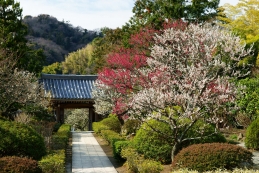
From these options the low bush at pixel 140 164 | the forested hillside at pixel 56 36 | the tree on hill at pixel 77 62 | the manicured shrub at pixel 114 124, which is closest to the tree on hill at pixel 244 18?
the manicured shrub at pixel 114 124

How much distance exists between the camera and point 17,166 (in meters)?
7.77

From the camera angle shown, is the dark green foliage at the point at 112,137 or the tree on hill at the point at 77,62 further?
the tree on hill at the point at 77,62

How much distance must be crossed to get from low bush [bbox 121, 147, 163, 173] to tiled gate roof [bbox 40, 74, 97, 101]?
17.9 metres

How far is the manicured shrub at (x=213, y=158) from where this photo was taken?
8.09 meters

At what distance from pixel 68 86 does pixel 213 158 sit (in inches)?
913

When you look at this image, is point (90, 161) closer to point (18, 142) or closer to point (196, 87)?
point (18, 142)

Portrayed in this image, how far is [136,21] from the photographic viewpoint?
2373cm

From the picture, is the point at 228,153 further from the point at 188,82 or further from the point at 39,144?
the point at 39,144

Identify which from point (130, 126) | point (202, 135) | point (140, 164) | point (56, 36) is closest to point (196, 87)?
point (202, 135)

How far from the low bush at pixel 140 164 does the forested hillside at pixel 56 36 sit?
56606 mm

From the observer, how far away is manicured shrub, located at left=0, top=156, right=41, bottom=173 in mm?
7730

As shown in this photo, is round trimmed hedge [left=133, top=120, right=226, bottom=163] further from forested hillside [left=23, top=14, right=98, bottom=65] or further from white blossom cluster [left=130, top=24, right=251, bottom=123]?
forested hillside [left=23, top=14, right=98, bottom=65]

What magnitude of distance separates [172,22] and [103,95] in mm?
6454

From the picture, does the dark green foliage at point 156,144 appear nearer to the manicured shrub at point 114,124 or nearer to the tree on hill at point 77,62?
the manicured shrub at point 114,124
